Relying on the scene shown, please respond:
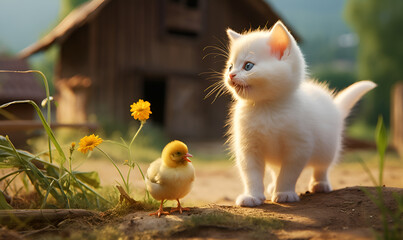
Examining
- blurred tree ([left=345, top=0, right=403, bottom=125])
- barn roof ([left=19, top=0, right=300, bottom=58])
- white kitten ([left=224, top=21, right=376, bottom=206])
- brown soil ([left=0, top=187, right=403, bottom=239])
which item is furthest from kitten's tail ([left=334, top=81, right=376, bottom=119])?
blurred tree ([left=345, top=0, right=403, bottom=125])

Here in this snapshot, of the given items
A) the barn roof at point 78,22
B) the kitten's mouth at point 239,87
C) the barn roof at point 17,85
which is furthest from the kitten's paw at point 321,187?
the barn roof at point 17,85

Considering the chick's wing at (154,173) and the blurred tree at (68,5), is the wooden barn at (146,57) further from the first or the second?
the blurred tree at (68,5)

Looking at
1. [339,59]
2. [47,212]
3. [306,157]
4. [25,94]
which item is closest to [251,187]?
[306,157]

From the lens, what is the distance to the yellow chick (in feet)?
7.45

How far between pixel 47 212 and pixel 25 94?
312 inches

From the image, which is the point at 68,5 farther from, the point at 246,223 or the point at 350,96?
the point at 246,223

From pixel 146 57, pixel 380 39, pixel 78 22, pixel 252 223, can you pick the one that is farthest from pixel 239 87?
pixel 380 39

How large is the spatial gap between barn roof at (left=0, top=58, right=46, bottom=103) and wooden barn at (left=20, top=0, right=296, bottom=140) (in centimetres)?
67

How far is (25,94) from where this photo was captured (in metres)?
9.35

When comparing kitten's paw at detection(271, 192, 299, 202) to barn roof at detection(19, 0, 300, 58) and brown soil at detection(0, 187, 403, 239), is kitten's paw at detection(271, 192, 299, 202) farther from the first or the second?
barn roof at detection(19, 0, 300, 58)

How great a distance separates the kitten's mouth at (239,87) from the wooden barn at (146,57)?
24.5ft

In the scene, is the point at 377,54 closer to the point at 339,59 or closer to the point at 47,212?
the point at 47,212

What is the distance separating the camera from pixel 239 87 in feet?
8.61

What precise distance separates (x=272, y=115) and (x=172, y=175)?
0.85 metres
